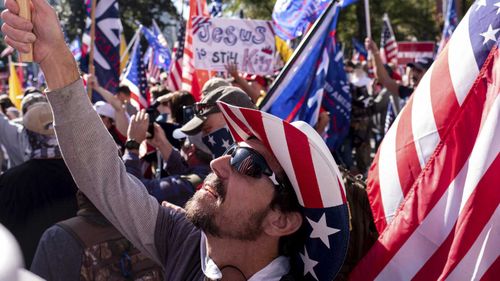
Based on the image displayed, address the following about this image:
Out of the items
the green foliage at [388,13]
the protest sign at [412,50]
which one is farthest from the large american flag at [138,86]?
the green foliage at [388,13]

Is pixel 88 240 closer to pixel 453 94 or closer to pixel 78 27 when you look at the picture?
pixel 453 94

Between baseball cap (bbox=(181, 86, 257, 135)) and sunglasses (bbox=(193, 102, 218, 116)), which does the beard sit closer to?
baseball cap (bbox=(181, 86, 257, 135))

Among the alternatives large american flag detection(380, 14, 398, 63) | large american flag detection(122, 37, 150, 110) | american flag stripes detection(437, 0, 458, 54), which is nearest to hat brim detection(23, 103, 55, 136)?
large american flag detection(122, 37, 150, 110)

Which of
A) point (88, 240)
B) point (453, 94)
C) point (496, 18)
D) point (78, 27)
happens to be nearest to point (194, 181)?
point (88, 240)

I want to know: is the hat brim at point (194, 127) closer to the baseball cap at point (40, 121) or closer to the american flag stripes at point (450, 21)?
the baseball cap at point (40, 121)

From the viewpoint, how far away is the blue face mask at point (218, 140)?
3.65m

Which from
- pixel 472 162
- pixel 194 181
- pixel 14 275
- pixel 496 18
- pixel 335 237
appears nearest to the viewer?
pixel 14 275

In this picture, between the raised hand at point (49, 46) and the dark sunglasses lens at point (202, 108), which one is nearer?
the raised hand at point (49, 46)

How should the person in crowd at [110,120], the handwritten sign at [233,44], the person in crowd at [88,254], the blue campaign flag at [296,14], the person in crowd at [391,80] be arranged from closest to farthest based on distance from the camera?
1. the person in crowd at [88,254]
2. the person in crowd at [110,120]
3. the blue campaign flag at [296,14]
4. the handwritten sign at [233,44]
5. the person in crowd at [391,80]

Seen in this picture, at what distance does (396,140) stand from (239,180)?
31.0 inches

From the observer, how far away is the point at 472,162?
2.29 m

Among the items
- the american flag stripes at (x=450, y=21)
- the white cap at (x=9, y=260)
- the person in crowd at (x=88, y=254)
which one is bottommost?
the american flag stripes at (x=450, y=21)

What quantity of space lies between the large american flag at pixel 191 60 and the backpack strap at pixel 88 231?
4637 millimetres

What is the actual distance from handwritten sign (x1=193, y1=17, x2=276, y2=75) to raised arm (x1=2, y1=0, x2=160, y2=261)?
5387 mm
